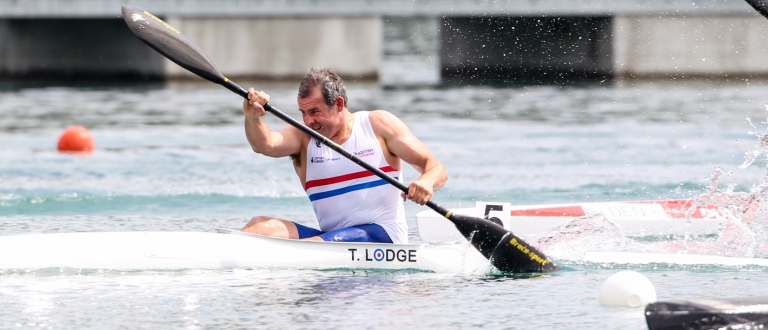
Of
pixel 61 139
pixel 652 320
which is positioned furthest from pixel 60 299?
pixel 61 139

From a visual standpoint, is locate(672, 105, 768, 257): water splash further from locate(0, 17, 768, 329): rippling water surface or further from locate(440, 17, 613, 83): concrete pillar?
locate(440, 17, 613, 83): concrete pillar

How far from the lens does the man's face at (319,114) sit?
7.33 meters

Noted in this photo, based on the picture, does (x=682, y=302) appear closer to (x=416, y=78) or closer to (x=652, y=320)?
(x=652, y=320)

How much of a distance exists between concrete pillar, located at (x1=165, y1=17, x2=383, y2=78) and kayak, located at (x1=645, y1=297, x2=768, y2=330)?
21613mm

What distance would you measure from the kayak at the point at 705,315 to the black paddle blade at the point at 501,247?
1.89m

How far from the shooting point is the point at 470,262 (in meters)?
7.72

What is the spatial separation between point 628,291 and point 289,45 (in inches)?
833

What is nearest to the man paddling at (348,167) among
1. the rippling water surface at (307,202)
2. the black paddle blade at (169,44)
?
the rippling water surface at (307,202)

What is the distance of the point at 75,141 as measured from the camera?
14.9 metres

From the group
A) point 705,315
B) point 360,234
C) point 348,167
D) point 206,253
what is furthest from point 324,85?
point 705,315

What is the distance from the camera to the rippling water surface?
262 inches

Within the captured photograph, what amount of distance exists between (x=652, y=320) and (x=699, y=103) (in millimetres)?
15811

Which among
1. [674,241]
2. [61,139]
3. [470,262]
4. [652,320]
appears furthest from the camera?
[61,139]

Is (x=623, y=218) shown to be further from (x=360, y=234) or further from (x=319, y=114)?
(x=319, y=114)
